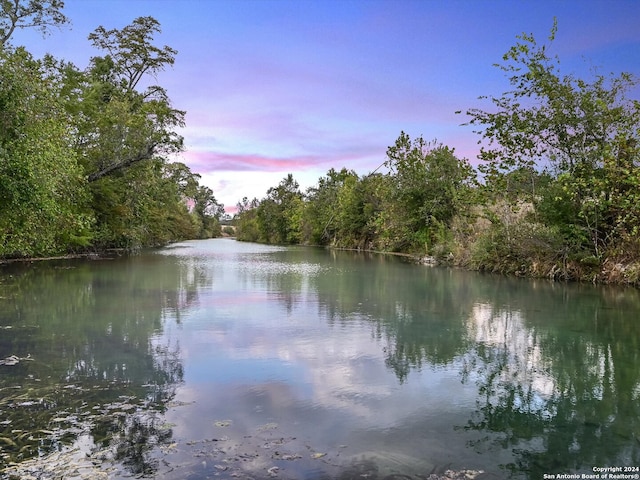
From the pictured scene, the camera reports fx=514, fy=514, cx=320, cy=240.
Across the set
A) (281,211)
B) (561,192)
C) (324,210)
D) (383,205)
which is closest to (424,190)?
(383,205)

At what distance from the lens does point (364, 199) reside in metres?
44.4

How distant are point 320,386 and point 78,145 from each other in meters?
22.7

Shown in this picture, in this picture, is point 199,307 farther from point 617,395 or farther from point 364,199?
point 364,199

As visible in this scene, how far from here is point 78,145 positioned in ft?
81.2

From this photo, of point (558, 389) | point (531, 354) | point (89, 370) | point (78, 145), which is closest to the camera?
point (558, 389)

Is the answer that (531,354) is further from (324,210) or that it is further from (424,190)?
(324,210)

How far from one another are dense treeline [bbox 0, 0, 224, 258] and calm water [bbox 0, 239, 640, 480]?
342 cm

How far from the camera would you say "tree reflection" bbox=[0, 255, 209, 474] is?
4.62m

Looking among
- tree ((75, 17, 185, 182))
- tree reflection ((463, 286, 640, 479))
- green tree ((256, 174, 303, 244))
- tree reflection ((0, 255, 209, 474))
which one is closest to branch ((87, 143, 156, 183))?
tree ((75, 17, 185, 182))

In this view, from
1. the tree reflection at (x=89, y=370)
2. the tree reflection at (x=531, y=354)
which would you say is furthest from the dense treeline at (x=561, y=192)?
the tree reflection at (x=89, y=370)

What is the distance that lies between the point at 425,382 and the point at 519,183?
1494cm

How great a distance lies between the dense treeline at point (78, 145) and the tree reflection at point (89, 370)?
2.94m

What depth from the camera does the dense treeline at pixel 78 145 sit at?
38.6ft

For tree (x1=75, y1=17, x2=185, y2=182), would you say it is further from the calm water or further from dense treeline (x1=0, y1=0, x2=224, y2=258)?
the calm water
